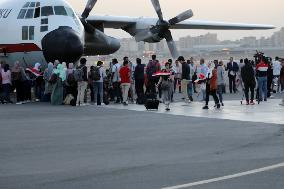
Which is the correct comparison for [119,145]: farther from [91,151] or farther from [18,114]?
[18,114]

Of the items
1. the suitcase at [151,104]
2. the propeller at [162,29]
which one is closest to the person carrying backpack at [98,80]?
the suitcase at [151,104]

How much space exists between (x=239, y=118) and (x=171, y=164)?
8069 millimetres

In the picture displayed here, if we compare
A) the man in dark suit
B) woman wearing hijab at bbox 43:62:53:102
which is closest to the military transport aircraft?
woman wearing hijab at bbox 43:62:53:102

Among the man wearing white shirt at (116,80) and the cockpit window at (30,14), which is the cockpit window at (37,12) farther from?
the man wearing white shirt at (116,80)

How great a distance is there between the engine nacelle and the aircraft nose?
20.8 ft

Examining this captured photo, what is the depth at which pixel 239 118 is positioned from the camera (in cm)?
1816

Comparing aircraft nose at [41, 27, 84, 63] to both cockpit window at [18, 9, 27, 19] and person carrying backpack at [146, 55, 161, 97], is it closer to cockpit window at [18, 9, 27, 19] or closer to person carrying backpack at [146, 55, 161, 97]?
cockpit window at [18, 9, 27, 19]

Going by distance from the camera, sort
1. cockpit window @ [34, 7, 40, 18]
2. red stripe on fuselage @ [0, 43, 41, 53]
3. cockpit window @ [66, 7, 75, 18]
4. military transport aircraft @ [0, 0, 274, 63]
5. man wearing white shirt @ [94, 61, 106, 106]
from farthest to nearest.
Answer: cockpit window @ [66, 7, 75, 18] < cockpit window @ [34, 7, 40, 18] < red stripe on fuselage @ [0, 43, 41, 53] < military transport aircraft @ [0, 0, 274, 63] < man wearing white shirt @ [94, 61, 106, 106]

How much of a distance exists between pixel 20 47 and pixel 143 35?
9.72 m

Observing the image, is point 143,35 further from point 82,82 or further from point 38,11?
point 82,82

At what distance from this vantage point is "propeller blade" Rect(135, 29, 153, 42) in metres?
34.5

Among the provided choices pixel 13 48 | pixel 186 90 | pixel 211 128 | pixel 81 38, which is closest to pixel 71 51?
pixel 81 38

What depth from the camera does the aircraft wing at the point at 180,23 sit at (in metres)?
35.1

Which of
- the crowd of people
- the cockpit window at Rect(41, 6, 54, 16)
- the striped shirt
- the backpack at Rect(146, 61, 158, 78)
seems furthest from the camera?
the cockpit window at Rect(41, 6, 54, 16)
